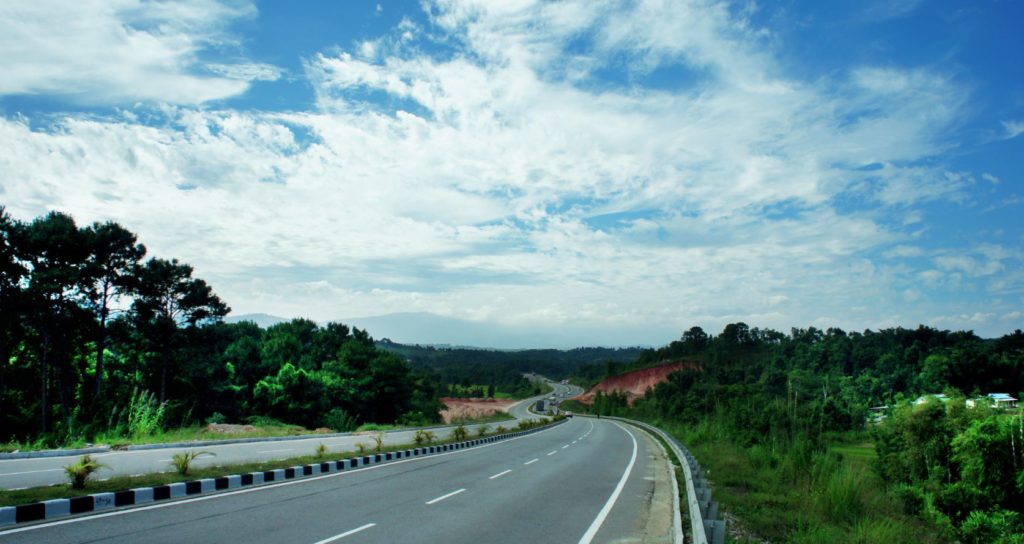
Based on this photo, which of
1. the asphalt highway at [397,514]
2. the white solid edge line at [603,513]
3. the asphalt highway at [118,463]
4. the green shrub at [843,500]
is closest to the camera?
the asphalt highway at [397,514]

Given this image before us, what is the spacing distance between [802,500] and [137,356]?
40681 mm

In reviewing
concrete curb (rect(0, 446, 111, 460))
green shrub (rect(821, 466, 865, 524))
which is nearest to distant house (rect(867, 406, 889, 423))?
Answer: green shrub (rect(821, 466, 865, 524))

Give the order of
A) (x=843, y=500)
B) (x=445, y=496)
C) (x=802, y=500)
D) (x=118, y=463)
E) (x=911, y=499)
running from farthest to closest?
(x=911, y=499) < (x=118, y=463) < (x=802, y=500) < (x=843, y=500) < (x=445, y=496)

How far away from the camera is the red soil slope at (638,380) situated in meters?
101

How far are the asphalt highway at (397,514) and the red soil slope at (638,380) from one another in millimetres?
84844

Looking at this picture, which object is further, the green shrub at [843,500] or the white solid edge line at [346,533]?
the green shrub at [843,500]

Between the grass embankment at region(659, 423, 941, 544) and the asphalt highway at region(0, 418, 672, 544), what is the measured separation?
5.68ft

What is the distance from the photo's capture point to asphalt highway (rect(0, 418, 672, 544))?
7.39 metres

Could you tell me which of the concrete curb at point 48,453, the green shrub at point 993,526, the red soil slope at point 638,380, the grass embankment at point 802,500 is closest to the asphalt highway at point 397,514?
the grass embankment at point 802,500

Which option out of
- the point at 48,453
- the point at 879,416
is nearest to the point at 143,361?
the point at 48,453

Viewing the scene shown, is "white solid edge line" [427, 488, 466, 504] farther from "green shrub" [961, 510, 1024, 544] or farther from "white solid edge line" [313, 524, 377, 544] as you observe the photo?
"green shrub" [961, 510, 1024, 544]

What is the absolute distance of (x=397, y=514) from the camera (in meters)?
9.09

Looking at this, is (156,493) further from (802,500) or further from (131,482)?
(802,500)

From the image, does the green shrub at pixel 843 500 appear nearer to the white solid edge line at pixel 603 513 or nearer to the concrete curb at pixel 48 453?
the white solid edge line at pixel 603 513
